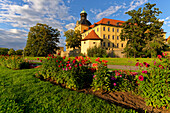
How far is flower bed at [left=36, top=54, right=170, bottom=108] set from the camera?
275cm

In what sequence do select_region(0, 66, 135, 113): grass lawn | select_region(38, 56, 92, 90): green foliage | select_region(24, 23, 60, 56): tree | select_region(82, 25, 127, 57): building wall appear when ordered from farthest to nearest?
select_region(82, 25, 127, 57): building wall
select_region(24, 23, 60, 56): tree
select_region(38, 56, 92, 90): green foliage
select_region(0, 66, 135, 113): grass lawn

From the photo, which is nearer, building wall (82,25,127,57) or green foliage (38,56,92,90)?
green foliage (38,56,92,90)

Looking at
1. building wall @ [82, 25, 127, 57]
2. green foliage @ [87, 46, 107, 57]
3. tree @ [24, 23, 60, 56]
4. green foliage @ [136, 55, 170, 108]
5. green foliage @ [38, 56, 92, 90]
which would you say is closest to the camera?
green foliage @ [136, 55, 170, 108]

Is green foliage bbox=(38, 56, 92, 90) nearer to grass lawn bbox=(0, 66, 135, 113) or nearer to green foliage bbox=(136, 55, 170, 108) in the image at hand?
grass lawn bbox=(0, 66, 135, 113)

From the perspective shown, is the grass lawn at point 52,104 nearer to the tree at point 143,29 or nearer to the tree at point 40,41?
the tree at point 143,29

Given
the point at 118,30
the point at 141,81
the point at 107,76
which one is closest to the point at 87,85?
the point at 107,76

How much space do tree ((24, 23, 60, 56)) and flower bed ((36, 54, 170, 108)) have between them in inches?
1157

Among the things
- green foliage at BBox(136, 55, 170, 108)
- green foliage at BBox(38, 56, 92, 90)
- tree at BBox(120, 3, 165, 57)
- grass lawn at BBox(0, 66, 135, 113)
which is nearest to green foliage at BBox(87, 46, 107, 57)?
tree at BBox(120, 3, 165, 57)

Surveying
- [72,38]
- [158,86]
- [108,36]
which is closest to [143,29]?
[108,36]

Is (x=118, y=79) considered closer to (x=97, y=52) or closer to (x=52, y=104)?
(x=52, y=104)

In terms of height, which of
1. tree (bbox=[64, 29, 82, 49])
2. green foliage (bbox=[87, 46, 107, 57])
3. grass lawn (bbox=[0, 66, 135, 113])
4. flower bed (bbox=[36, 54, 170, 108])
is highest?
tree (bbox=[64, 29, 82, 49])

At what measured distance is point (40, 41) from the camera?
108ft

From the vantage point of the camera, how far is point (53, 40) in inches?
1406

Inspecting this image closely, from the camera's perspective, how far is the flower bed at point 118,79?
275cm
